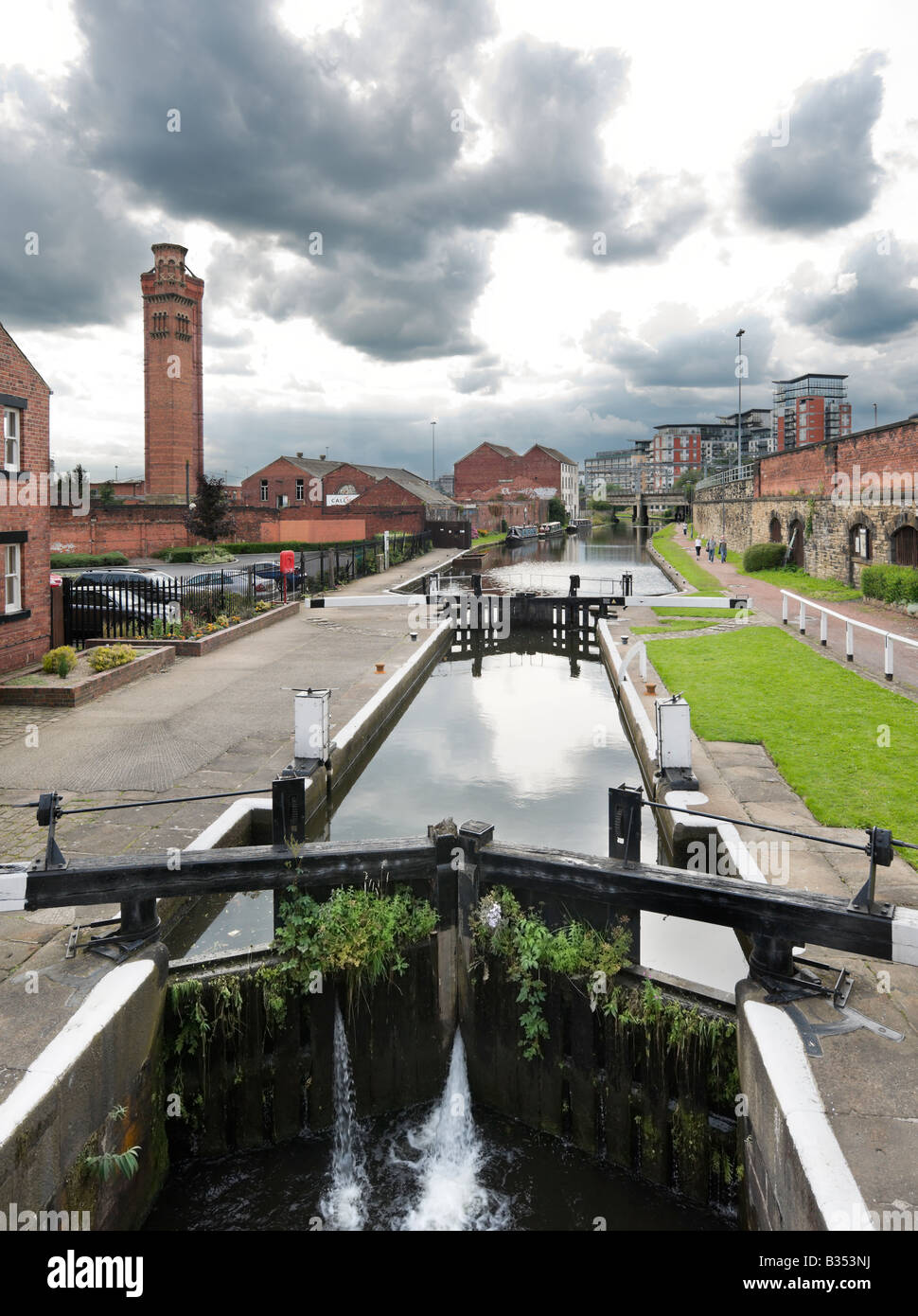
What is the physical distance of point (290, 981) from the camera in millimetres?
5836

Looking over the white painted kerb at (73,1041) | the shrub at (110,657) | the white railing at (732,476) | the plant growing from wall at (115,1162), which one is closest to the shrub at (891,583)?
the shrub at (110,657)

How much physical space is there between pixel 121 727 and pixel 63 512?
40271mm

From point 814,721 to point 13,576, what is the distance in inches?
523

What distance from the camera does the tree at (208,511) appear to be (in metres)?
48.4

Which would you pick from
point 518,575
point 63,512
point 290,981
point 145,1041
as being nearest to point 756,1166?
point 290,981

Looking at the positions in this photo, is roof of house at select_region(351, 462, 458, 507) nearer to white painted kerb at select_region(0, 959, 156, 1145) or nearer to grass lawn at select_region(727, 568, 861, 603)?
grass lawn at select_region(727, 568, 861, 603)

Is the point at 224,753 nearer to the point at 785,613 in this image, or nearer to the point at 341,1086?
the point at 341,1086

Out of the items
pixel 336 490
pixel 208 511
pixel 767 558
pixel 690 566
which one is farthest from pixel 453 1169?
pixel 336 490

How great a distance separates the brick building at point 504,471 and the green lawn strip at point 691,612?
78.5 m

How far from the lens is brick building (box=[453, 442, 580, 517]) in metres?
105

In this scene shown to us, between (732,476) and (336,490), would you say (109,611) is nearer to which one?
(732,476)

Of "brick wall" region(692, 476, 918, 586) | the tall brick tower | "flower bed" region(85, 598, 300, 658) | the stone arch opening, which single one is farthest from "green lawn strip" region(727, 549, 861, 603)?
the tall brick tower

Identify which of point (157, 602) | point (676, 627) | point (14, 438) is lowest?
point (676, 627)

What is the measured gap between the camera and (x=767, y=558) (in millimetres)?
36156
